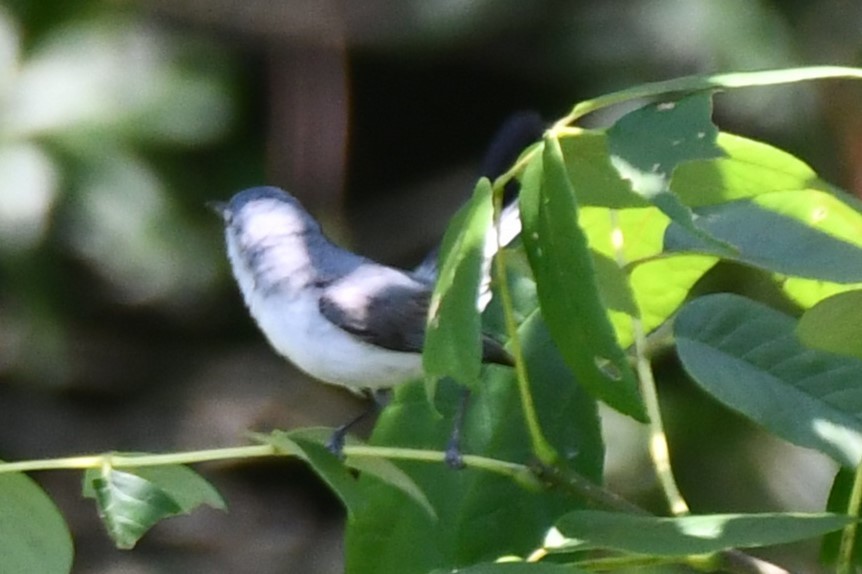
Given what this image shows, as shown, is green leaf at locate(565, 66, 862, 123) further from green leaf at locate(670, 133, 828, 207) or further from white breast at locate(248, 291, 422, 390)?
white breast at locate(248, 291, 422, 390)

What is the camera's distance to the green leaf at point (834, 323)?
2.80 feet

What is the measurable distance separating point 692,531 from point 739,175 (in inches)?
11.5

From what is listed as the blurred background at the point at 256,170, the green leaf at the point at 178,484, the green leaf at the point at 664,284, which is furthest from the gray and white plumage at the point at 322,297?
the blurred background at the point at 256,170

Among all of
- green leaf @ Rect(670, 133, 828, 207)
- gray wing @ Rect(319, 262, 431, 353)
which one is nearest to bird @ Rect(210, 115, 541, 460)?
gray wing @ Rect(319, 262, 431, 353)

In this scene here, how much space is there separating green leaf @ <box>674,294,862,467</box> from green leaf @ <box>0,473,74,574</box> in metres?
0.41

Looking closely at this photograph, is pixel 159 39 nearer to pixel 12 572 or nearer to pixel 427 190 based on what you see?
pixel 427 190

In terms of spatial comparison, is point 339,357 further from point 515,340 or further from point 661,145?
point 661,145

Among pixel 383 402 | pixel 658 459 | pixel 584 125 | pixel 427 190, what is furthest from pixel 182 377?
pixel 658 459

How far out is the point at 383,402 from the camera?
4.51 feet

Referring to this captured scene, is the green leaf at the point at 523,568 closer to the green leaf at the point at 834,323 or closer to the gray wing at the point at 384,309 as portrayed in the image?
the green leaf at the point at 834,323

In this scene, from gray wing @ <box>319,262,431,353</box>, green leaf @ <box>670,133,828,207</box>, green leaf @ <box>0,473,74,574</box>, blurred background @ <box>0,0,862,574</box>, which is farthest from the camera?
blurred background @ <box>0,0,862,574</box>

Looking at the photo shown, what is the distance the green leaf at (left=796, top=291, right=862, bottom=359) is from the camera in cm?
85

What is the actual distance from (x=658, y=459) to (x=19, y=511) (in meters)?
Result: 0.41

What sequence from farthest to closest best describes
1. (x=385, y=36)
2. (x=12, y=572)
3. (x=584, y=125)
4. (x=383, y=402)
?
(x=385, y=36) → (x=584, y=125) → (x=383, y=402) → (x=12, y=572)
